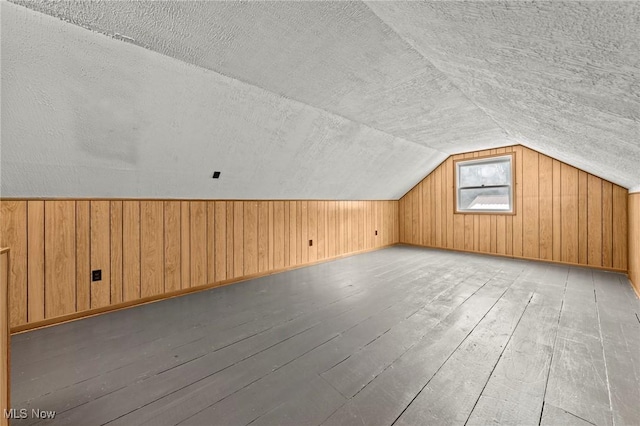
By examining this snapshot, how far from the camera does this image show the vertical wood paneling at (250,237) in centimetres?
323

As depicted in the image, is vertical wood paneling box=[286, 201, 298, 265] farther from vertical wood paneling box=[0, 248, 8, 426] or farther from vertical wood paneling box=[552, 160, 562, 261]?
vertical wood paneling box=[552, 160, 562, 261]

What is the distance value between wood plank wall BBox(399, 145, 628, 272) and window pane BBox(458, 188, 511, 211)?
149mm

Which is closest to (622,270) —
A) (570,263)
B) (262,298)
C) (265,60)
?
(570,263)

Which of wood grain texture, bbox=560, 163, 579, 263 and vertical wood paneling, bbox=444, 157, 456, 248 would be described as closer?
wood grain texture, bbox=560, 163, 579, 263

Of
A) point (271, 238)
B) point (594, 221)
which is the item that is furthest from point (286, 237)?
point (594, 221)

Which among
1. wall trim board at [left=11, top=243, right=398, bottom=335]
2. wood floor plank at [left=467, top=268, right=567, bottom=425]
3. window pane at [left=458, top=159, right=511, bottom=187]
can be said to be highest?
window pane at [left=458, top=159, right=511, bottom=187]

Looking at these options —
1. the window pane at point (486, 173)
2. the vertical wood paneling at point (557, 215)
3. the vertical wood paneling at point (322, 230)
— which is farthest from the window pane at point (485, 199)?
the vertical wood paneling at point (322, 230)

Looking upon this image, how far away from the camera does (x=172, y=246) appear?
8.71ft

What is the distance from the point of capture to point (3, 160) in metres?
1.66

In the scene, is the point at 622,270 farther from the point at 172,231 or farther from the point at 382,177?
the point at 172,231

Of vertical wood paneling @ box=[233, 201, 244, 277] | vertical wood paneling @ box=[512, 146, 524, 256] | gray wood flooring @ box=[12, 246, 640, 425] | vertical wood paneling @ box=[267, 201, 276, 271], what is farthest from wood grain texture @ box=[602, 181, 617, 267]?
vertical wood paneling @ box=[233, 201, 244, 277]

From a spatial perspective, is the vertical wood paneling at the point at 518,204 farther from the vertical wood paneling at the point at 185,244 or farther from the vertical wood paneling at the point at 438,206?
the vertical wood paneling at the point at 185,244

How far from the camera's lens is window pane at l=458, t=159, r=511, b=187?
172 inches

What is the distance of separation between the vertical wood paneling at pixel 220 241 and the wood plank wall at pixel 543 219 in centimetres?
393
